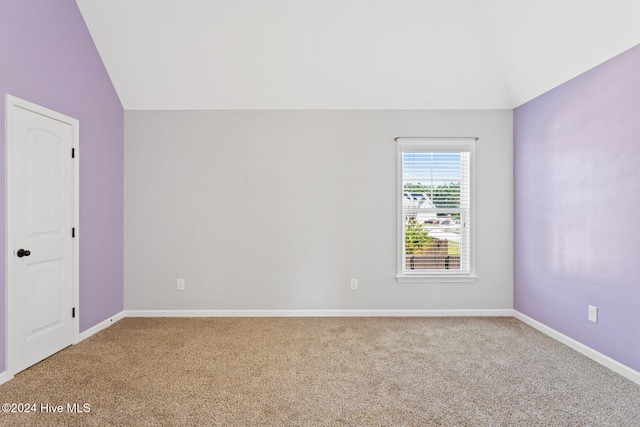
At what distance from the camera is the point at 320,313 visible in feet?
13.1

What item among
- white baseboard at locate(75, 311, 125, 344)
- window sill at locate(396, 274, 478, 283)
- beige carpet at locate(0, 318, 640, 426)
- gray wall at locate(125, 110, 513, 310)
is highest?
gray wall at locate(125, 110, 513, 310)

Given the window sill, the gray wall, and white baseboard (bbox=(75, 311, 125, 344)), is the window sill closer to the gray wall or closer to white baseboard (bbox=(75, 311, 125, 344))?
the gray wall

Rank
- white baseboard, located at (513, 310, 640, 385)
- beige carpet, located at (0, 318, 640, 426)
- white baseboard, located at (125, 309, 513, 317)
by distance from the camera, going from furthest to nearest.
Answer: white baseboard, located at (125, 309, 513, 317)
white baseboard, located at (513, 310, 640, 385)
beige carpet, located at (0, 318, 640, 426)

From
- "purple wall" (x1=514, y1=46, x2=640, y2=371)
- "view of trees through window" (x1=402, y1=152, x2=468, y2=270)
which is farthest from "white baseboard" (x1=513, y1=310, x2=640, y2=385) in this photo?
"view of trees through window" (x1=402, y1=152, x2=468, y2=270)

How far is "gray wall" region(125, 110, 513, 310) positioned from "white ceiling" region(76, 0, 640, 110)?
228mm

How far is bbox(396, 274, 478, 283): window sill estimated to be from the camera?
402cm

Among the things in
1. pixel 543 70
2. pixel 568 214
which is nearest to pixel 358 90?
pixel 543 70

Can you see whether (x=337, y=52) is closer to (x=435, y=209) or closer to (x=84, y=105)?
(x=435, y=209)

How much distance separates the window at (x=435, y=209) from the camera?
4.03 metres

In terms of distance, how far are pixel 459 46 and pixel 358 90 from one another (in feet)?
3.75

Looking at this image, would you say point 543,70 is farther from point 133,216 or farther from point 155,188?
point 133,216

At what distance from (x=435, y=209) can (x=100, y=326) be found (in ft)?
13.1

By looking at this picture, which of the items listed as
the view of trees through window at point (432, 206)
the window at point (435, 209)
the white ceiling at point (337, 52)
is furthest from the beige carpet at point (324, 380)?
the white ceiling at point (337, 52)

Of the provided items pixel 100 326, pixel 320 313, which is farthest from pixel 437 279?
pixel 100 326
